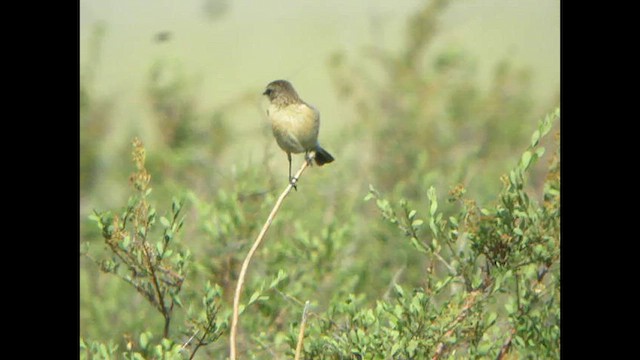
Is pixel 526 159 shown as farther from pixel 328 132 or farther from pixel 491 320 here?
pixel 328 132

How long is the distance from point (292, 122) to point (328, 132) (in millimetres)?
3355

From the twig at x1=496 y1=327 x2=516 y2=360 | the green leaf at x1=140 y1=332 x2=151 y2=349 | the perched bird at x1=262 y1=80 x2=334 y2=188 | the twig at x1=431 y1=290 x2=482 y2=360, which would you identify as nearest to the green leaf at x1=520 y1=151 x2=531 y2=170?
the twig at x1=431 y1=290 x2=482 y2=360

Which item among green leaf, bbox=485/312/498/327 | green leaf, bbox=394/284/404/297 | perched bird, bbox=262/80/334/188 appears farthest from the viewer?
perched bird, bbox=262/80/334/188

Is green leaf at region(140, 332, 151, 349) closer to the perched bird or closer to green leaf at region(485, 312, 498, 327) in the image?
green leaf at region(485, 312, 498, 327)

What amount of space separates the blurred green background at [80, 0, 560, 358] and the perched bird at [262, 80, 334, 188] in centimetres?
17

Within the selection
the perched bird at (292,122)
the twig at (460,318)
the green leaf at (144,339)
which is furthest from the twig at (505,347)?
the perched bird at (292,122)

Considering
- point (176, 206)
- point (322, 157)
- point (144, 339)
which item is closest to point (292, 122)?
point (322, 157)

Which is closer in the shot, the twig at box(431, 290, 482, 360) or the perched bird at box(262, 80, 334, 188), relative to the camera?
the twig at box(431, 290, 482, 360)

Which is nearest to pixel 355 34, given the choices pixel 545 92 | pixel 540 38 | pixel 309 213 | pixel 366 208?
pixel 540 38

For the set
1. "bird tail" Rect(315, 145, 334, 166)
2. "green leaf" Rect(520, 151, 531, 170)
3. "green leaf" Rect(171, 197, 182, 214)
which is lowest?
"green leaf" Rect(171, 197, 182, 214)

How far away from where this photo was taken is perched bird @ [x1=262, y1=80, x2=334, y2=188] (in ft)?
19.8

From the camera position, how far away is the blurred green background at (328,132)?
7.18 metres

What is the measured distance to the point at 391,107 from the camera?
1001cm
